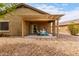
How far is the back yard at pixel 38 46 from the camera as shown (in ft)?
15.7

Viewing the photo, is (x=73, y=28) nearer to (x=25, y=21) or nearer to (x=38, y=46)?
(x=38, y=46)

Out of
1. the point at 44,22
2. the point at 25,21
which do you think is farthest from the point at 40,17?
the point at 25,21

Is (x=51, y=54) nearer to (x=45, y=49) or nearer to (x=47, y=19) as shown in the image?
(x=45, y=49)

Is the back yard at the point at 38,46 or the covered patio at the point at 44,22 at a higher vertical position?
the covered patio at the point at 44,22

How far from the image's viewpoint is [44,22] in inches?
190

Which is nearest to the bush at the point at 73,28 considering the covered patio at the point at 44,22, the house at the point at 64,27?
the house at the point at 64,27

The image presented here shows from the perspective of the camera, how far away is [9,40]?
4840mm

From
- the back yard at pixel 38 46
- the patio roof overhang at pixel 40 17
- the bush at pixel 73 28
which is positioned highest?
the patio roof overhang at pixel 40 17

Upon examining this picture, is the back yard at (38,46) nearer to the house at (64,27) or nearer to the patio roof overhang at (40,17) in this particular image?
the house at (64,27)

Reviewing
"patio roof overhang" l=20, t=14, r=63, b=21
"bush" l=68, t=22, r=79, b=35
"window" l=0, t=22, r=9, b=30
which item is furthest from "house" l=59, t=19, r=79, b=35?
"window" l=0, t=22, r=9, b=30

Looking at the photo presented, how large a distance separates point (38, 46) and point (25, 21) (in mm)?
453

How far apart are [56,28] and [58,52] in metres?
0.39

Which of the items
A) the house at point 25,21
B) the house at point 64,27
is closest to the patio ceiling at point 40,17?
A: the house at point 25,21

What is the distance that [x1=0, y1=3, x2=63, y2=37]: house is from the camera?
482cm
